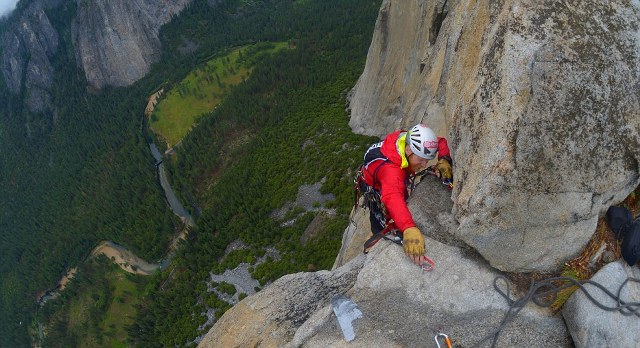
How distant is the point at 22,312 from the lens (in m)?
95.4

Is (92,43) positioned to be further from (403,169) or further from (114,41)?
(403,169)

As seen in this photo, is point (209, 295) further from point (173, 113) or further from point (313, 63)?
point (173, 113)

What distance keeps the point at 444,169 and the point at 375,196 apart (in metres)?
2.02

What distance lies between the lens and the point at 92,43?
154 meters

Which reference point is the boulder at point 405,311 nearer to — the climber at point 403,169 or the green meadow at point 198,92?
the climber at point 403,169

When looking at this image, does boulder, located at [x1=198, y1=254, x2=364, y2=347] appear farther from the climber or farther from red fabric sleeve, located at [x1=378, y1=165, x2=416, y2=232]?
red fabric sleeve, located at [x1=378, y1=165, x2=416, y2=232]

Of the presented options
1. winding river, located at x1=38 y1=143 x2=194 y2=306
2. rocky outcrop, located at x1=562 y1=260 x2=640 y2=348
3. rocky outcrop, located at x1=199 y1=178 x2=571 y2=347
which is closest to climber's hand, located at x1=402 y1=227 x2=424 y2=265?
rocky outcrop, located at x1=199 y1=178 x2=571 y2=347

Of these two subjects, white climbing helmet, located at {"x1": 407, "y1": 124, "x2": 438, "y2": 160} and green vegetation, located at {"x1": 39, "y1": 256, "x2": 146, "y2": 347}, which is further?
green vegetation, located at {"x1": 39, "y1": 256, "x2": 146, "y2": 347}

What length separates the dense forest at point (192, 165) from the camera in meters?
56.2

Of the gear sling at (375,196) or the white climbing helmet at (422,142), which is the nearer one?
the white climbing helmet at (422,142)

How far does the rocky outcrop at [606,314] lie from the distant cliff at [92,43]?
556ft

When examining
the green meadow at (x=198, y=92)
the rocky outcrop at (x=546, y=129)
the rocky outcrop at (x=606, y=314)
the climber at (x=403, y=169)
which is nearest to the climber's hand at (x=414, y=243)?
the climber at (x=403, y=169)

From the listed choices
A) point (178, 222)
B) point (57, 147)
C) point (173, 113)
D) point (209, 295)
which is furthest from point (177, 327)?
point (57, 147)

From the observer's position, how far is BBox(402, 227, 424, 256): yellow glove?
26.2 feet
